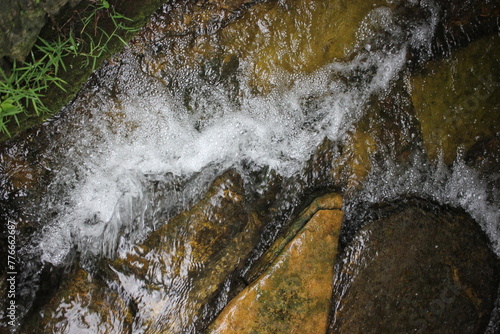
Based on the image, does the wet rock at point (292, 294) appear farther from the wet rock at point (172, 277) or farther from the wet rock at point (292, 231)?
the wet rock at point (172, 277)

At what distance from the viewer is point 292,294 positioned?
2340 mm

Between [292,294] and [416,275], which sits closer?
[292,294]

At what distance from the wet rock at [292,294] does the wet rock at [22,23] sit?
2.20 metres

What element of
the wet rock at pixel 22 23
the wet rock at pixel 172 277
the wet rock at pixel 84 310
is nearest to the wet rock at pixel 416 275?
the wet rock at pixel 172 277

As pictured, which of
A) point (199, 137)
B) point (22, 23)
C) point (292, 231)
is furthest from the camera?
point (199, 137)

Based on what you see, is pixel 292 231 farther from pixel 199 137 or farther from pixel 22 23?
pixel 22 23

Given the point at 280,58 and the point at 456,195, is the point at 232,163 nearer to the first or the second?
the point at 280,58

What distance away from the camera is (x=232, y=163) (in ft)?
9.08

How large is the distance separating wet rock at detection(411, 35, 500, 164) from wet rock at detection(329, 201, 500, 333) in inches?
24.7

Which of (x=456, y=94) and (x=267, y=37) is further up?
(x=267, y=37)

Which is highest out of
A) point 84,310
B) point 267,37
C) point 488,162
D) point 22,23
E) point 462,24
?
point 22,23

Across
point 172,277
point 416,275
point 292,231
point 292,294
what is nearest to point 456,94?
point 416,275

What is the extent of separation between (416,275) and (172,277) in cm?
184

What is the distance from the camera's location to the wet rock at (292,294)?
229 centimetres
